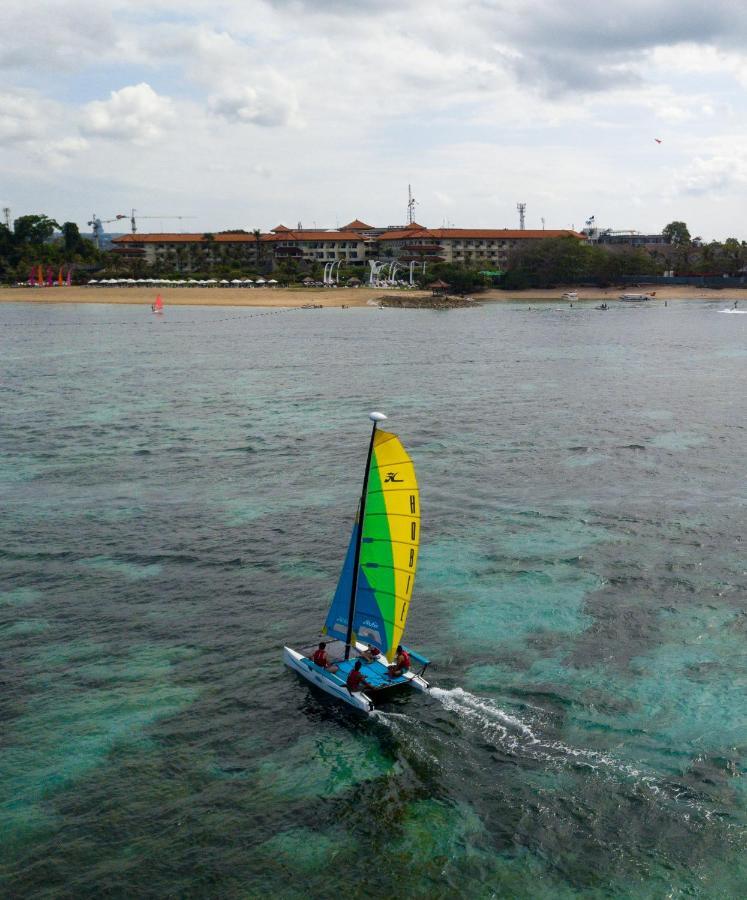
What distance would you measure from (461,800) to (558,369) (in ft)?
265

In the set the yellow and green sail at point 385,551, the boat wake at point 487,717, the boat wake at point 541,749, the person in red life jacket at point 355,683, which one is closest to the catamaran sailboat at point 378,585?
the yellow and green sail at point 385,551

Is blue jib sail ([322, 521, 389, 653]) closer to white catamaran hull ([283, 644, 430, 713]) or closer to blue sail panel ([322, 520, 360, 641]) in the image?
blue sail panel ([322, 520, 360, 641])

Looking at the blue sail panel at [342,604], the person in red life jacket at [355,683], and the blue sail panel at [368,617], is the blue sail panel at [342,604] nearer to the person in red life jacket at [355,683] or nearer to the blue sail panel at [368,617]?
the blue sail panel at [368,617]

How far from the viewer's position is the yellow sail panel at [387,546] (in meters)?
24.9

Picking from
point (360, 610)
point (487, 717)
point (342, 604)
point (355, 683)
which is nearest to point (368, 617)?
point (360, 610)

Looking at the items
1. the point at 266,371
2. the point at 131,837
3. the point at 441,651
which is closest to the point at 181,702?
the point at 131,837

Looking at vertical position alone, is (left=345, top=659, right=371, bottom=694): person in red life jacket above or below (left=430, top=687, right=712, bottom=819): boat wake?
above

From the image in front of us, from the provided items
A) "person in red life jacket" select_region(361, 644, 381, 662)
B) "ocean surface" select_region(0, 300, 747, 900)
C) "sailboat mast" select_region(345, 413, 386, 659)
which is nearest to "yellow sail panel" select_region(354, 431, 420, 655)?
"sailboat mast" select_region(345, 413, 386, 659)

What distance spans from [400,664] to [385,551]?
11.7ft

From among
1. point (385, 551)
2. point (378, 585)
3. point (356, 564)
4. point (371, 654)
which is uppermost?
point (385, 551)

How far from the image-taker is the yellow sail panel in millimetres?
24875

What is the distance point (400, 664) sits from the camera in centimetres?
2631

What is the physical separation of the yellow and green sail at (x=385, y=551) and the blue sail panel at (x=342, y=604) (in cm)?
3

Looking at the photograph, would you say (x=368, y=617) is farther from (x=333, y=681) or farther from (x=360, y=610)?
(x=333, y=681)
